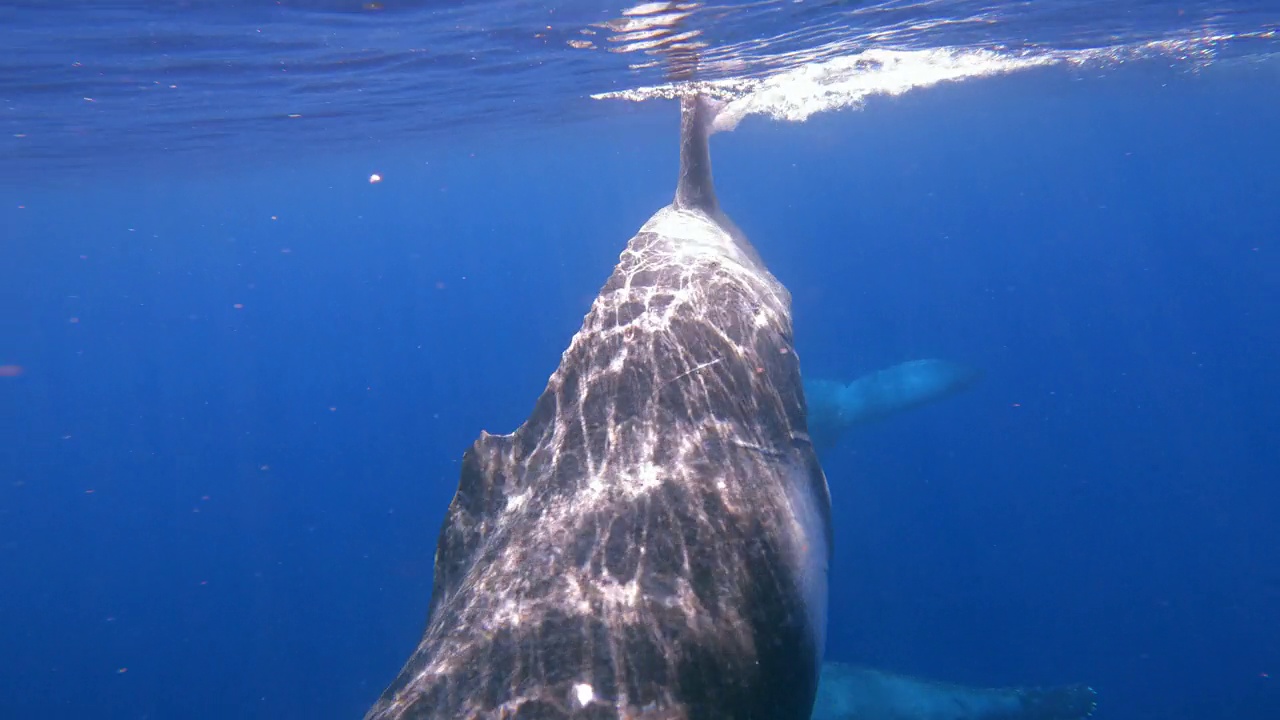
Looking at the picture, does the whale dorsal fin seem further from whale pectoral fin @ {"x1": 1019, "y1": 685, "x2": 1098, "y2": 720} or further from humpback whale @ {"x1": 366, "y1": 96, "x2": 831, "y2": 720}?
whale pectoral fin @ {"x1": 1019, "y1": 685, "x2": 1098, "y2": 720}

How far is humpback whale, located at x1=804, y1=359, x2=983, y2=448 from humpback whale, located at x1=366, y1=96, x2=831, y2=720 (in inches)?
508

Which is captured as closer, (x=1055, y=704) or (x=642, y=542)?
(x=642, y=542)

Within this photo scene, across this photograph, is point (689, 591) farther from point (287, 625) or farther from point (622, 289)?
point (287, 625)

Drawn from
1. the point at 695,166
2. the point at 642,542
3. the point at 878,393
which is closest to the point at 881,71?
the point at 878,393

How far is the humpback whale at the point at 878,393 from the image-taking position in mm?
18516

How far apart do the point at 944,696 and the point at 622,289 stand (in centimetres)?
1230

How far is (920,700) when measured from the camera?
13664 millimetres

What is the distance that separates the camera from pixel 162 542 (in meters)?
41.4

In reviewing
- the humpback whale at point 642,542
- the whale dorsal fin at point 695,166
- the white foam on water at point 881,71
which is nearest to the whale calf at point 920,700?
the whale dorsal fin at point 695,166

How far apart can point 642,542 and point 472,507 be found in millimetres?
1404

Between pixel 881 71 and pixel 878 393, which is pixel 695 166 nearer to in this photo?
pixel 878 393

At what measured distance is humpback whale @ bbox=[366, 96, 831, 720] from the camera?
11.1 ft

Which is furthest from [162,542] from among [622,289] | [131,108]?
[622,289]

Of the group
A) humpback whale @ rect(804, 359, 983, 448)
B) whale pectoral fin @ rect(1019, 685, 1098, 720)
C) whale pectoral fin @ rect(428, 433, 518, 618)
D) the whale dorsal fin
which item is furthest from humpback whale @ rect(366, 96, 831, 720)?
humpback whale @ rect(804, 359, 983, 448)
